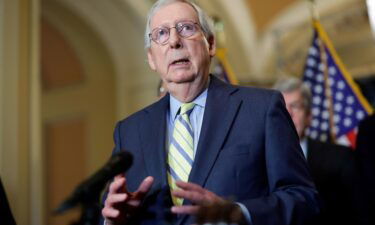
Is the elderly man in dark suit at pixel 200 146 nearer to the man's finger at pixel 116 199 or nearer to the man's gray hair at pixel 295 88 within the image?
the man's finger at pixel 116 199

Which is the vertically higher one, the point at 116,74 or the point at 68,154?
the point at 116,74

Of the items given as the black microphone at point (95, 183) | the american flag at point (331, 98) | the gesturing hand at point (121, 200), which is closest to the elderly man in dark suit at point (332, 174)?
the american flag at point (331, 98)

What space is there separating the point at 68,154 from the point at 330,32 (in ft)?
14.0

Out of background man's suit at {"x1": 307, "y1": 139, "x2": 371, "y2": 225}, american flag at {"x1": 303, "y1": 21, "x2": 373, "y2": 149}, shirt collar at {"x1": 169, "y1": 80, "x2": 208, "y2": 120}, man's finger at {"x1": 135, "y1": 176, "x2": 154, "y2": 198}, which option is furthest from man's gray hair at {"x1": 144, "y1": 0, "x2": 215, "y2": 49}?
american flag at {"x1": 303, "y1": 21, "x2": 373, "y2": 149}

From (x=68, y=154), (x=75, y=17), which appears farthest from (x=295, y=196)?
(x=68, y=154)

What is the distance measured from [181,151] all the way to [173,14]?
1.68 feet

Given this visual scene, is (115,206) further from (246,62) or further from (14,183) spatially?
(246,62)

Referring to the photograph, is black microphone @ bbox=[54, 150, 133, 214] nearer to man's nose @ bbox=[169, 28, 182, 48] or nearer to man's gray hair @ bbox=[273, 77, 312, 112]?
man's nose @ bbox=[169, 28, 182, 48]

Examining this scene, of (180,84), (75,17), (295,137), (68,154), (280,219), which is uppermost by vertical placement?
(75,17)

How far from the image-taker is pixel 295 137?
1.97 metres

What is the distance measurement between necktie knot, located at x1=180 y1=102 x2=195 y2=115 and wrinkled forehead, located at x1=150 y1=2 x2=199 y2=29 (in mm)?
294

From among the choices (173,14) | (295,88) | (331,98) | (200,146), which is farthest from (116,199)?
(331,98)

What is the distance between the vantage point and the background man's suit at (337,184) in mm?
3773

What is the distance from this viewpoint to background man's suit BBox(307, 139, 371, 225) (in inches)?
149
